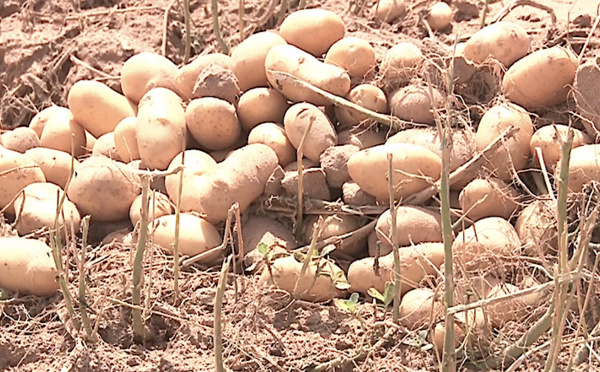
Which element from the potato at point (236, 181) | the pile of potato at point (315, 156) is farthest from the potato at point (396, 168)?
the potato at point (236, 181)

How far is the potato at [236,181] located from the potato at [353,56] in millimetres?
326

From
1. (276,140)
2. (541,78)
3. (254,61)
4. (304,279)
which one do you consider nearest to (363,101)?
(276,140)

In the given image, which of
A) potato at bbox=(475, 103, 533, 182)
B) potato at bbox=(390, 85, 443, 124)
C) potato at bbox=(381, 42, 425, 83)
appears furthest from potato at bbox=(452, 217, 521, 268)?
potato at bbox=(381, 42, 425, 83)

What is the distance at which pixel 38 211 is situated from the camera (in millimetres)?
2568

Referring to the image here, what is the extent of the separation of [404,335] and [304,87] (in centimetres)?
75

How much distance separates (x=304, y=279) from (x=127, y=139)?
2.40 ft

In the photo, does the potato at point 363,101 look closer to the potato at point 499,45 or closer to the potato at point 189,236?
the potato at point 499,45

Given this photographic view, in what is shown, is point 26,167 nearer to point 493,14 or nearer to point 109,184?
point 109,184

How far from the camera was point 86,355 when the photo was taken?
2195 mm

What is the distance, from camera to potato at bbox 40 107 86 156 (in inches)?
114

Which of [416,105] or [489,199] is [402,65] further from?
[489,199]

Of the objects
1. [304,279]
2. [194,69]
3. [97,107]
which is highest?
[194,69]

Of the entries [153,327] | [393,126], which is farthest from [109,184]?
[393,126]

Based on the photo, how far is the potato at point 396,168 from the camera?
7.95 ft
